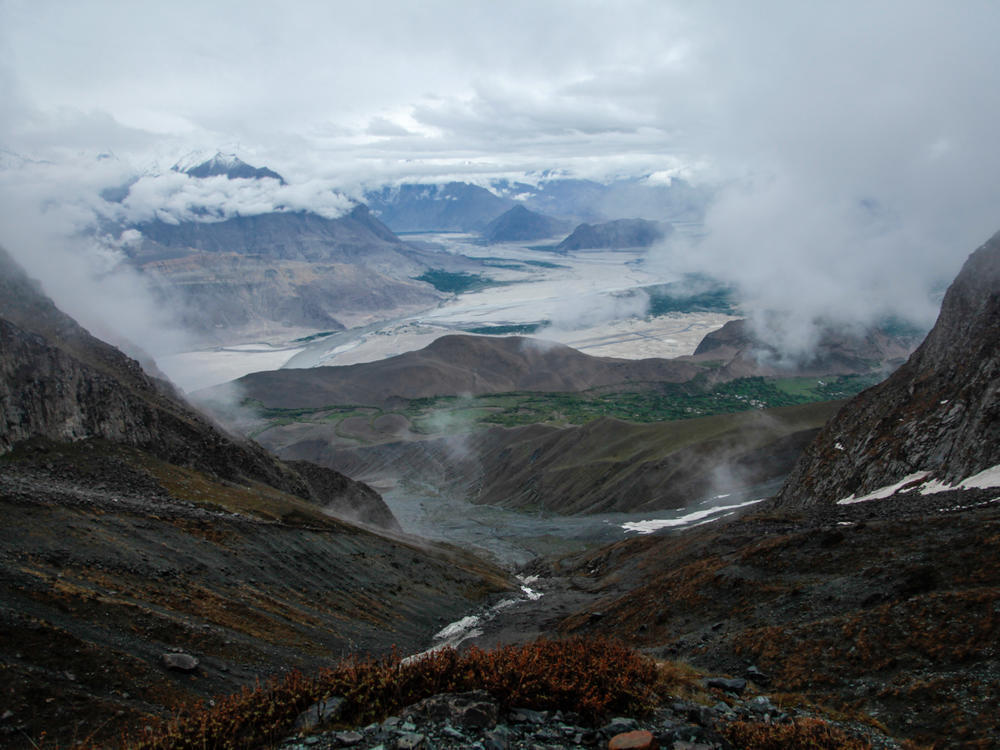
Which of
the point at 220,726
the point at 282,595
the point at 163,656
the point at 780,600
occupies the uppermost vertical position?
the point at 220,726

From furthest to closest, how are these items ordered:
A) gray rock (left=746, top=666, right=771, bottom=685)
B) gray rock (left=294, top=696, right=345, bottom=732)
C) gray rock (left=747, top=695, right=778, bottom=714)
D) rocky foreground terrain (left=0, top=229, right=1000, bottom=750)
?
gray rock (left=746, top=666, right=771, bottom=685), gray rock (left=747, top=695, right=778, bottom=714), rocky foreground terrain (left=0, top=229, right=1000, bottom=750), gray rock (left=294, top=696, right=345, bottom=732)

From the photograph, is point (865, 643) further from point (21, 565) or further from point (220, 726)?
point (21, 565)

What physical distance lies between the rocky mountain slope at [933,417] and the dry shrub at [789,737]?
89.1 feet

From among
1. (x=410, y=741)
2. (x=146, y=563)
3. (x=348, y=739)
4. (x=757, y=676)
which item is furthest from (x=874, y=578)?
(x=146, y=563)

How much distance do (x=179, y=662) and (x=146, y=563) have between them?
33.9 feet

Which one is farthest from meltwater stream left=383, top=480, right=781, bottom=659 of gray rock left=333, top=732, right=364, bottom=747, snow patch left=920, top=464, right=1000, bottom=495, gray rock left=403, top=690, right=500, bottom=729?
gray rock left=333, top=732, right=364, bottom=747

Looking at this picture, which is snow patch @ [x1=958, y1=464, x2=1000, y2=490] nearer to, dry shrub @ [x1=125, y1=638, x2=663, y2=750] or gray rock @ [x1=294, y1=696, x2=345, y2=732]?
dry shrub @ [x1=125, y1=638, x2=663, y2=750]

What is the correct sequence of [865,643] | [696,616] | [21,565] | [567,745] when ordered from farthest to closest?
[696,616]
[21,565]
[865,643]
[567,745]

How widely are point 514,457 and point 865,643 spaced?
367 feet

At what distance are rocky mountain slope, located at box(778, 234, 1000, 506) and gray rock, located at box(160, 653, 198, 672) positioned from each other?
34789 mm

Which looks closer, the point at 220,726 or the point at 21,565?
the point at 220,726

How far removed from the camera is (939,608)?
16.0 metres

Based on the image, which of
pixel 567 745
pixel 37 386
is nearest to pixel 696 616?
pixel 567 745

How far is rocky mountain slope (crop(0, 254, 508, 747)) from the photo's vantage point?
52.5ft
